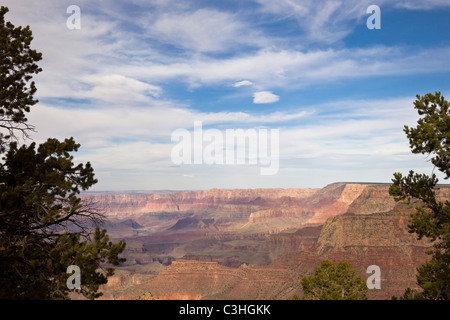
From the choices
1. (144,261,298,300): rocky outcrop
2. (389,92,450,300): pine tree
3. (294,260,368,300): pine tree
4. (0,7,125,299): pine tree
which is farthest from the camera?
(144,261,298,300): rocky outcrop

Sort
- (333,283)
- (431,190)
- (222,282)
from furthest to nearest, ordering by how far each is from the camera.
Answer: (222,282) < (333,283) < (431,190)

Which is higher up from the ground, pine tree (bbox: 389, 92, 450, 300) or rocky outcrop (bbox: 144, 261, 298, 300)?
pine tree (bbox: 389, 92, 450, 300)

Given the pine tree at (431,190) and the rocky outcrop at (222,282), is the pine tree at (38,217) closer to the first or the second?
the pine tree at (431,190)

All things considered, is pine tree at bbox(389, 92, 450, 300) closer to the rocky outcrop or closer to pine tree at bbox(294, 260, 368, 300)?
pine tree at bbox(294, 260, 368, 300)

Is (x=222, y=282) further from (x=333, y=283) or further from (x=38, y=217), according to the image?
(x=38, y=217)

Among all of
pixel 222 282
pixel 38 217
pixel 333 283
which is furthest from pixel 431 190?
pixel 222 282

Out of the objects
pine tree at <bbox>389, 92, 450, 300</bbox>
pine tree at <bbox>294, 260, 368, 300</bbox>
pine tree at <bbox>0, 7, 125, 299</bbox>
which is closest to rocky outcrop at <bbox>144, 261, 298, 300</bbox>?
pine tree at <bbox>294, 260, 368, 300</bbox>

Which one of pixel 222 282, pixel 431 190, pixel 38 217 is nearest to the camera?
pixel 38 217

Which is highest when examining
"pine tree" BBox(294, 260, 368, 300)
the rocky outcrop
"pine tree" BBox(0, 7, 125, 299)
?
"pine tree" BBox(0, 7, 125, 299)

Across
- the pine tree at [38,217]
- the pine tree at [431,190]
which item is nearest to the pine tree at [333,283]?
the pine tree at [431,190]
